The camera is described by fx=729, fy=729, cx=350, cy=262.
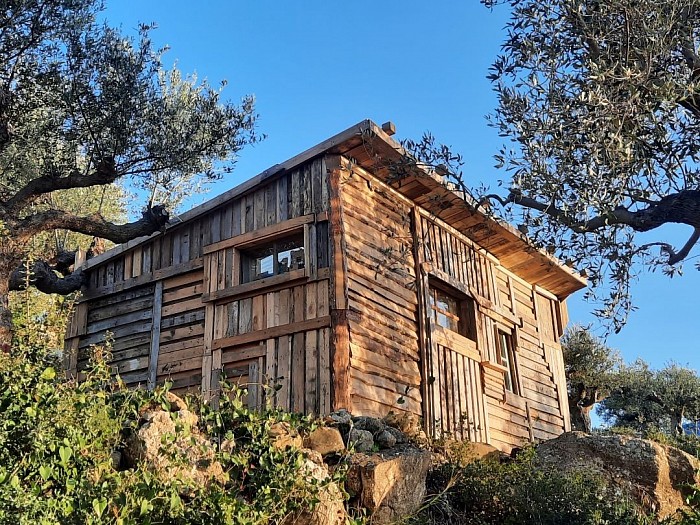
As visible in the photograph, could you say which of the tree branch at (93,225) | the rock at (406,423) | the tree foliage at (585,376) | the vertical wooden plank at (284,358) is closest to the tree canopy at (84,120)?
the tree branch at (93,225)

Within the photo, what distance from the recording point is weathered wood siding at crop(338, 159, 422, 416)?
10.2m

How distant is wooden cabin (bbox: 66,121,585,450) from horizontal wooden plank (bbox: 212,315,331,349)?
22mm

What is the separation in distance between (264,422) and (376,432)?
6.01 feet

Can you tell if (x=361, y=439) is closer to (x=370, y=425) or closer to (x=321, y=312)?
(x=370, y=425)

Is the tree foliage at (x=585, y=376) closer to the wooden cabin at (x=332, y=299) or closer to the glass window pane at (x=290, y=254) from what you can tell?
the wooden cabin at (x=332, y=299)

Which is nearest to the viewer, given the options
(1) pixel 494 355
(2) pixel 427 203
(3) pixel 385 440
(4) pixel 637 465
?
(3) pixel 385 440

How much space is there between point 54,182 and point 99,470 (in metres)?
8.10

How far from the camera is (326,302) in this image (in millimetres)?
10164

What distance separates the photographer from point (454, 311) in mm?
13445

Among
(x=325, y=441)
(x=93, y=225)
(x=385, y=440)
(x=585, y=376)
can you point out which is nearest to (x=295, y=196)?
(x=93, y=225)

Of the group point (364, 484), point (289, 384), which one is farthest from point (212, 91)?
point (364, 484)

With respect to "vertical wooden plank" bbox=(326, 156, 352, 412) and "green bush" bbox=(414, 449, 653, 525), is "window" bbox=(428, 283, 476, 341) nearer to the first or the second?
"vertical wooden plank" bbox=(326, 156, 352, 412)

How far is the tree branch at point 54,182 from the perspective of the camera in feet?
38.9

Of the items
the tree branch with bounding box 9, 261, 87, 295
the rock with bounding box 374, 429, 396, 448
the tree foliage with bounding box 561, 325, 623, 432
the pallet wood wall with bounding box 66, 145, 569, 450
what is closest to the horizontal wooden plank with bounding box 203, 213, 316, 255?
the pallet wood wall with bounding box 66, 145, 569, 450
